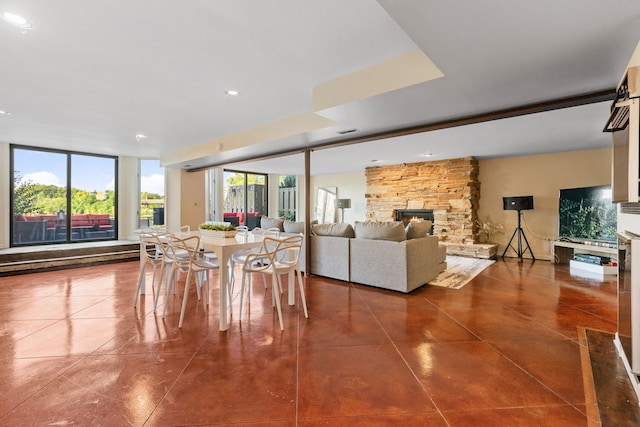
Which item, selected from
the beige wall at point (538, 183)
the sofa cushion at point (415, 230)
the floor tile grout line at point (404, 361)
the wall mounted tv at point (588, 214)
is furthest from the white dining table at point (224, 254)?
the beige wall at point (538, 183)

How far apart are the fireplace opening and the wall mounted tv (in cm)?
264

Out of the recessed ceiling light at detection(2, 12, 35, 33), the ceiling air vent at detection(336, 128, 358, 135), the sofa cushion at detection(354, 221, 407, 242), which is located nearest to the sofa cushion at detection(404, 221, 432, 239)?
the sofa cushion at detection(354, 221, 407, 242)

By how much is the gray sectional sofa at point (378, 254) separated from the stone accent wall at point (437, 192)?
8.06ft

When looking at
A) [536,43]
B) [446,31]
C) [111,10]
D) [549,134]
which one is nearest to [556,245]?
[549,134]

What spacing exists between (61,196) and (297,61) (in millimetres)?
7039

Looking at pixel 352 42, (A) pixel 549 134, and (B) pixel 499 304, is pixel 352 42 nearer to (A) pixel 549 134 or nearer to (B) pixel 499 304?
(B) pixel 499 304

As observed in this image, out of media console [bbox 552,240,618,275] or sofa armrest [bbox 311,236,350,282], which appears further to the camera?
media console [bbox 552,240,618,275]

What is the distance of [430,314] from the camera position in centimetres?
315

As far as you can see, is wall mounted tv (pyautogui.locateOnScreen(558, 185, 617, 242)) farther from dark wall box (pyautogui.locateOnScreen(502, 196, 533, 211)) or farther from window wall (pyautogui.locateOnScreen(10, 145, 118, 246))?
window wall (pyautogui.locateOnScreen(10, 145, 118, 246))

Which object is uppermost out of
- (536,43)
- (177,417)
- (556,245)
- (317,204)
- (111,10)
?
(111,10)

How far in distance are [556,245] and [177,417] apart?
691cm

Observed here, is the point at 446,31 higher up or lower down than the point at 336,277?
higher up

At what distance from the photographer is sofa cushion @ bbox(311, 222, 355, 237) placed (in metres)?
4.54

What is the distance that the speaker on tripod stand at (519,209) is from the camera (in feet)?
20.3
